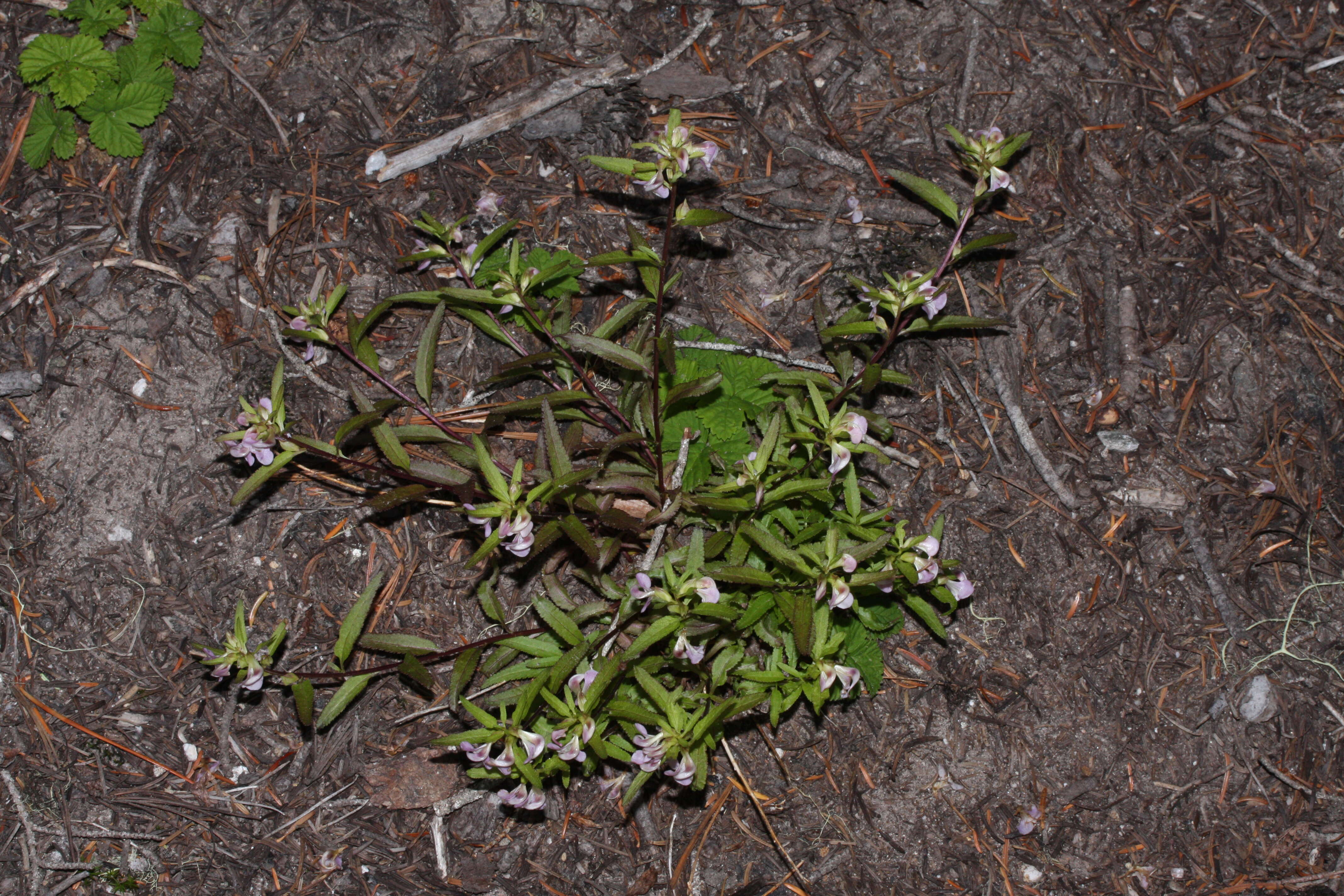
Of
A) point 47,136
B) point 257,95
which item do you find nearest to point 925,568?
point 257,95

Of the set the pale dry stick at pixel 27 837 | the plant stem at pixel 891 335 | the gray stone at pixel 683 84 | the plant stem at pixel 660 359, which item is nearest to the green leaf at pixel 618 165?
the plant stem at pixel 660 359

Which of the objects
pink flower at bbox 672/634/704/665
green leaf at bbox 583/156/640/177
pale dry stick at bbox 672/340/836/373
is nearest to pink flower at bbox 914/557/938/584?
pink flower at bbox 672/634/704/665

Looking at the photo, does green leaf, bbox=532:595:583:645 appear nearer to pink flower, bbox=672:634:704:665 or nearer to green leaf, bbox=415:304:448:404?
pink flower, bbox=672:634:704:665

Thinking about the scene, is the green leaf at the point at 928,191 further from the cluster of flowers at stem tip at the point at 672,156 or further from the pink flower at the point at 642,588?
the pink flower at the point at 642,588

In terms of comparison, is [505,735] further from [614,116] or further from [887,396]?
[614,116]

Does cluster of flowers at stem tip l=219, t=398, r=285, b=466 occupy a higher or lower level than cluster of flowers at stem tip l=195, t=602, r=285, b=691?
higher

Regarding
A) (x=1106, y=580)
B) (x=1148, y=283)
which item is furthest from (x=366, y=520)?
(x=1148, y=283)
